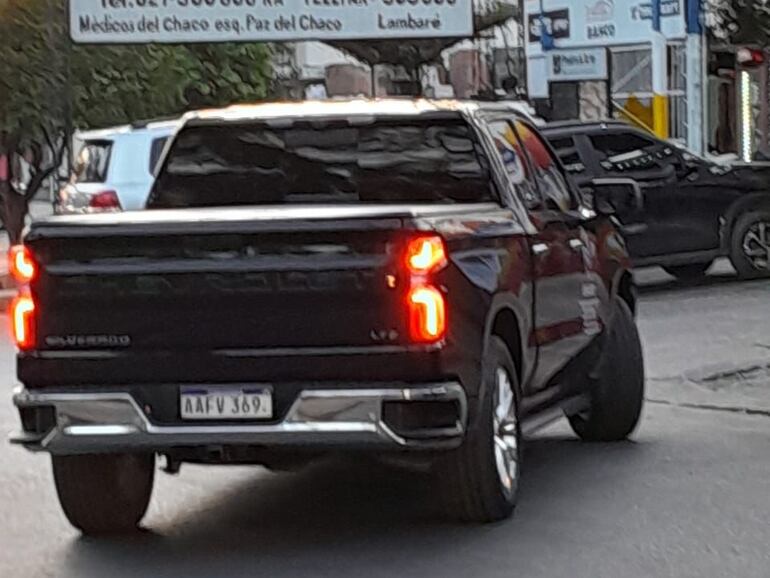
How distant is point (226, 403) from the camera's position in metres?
7.46

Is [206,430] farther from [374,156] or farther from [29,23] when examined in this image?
[29,23]

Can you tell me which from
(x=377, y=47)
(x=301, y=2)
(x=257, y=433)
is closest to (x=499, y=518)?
(x=257, y=433)

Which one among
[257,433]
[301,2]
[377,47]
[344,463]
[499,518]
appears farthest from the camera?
[377,47]

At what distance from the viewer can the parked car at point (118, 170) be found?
1825 cm

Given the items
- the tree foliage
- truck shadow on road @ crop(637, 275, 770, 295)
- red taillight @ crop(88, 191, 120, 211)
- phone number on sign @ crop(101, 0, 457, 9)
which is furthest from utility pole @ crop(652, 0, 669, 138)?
red taillight @ crop(88, 191, 120, 211)

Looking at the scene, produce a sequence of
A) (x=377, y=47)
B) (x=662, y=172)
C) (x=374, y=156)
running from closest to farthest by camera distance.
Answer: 1. (x=374, y=156)
2. (x=662, y=172)
3. (x=377, y=47)

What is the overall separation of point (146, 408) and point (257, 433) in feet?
1.56

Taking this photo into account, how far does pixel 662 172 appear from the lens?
18.8 meters

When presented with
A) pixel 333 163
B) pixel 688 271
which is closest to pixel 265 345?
pixel 333 163

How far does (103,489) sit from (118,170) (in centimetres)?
1069

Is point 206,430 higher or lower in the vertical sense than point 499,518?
higher

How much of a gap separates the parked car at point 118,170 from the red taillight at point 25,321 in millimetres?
10353

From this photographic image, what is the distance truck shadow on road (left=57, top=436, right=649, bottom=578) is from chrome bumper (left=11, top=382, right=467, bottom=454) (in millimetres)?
491

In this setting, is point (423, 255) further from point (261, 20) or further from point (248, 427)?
point (261, 20)
